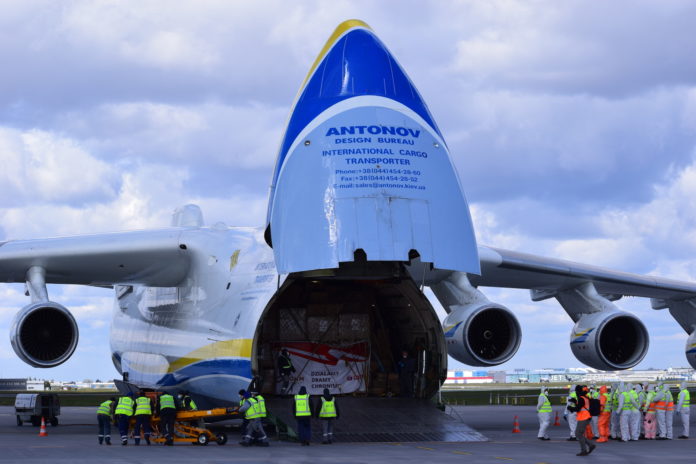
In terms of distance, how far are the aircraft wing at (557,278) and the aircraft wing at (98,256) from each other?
595 cm

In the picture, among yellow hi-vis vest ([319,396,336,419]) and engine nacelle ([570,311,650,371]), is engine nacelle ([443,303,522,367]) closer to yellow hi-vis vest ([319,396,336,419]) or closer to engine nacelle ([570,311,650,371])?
engine nacelle ([570,311,650,371])

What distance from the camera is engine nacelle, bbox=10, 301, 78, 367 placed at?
17.6m

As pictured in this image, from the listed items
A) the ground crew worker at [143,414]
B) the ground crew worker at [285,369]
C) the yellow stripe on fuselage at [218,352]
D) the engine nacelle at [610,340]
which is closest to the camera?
the yellow stripe on fuselage at [218,352]

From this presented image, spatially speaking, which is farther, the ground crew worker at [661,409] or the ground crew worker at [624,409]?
the ground crew worker at [661,409]

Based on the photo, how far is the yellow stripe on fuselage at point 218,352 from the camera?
16.2 metres

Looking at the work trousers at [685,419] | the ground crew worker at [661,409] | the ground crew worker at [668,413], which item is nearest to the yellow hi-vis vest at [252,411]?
the ground crew worker at [661,409]

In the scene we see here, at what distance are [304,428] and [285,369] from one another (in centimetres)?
260

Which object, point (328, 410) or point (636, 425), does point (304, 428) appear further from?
point (636, 425)

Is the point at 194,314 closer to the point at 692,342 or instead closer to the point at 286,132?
the point at 286,132

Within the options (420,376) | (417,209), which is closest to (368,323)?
(420,376)

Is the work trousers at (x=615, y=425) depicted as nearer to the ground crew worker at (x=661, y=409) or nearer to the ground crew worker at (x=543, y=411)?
the ground crew worker at (x=661, y=409)

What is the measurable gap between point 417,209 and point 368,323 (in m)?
4.59

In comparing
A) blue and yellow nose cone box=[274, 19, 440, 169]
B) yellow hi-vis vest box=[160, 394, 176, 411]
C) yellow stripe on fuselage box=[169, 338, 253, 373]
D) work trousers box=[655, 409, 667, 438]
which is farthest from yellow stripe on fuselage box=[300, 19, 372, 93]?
work trousers box=[655, 409, 667, 438]

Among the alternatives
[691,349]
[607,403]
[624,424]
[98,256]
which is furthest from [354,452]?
[691,349]
